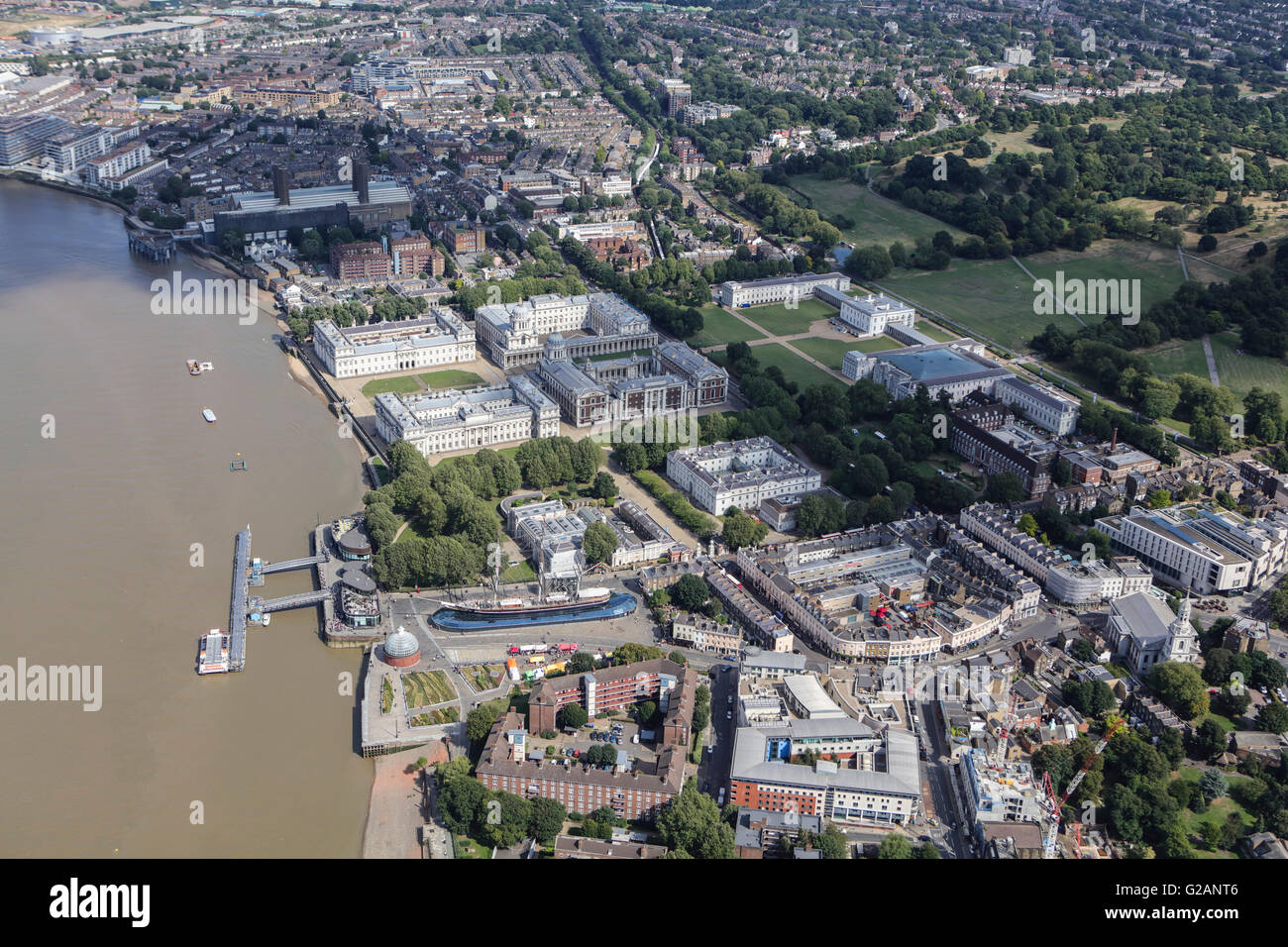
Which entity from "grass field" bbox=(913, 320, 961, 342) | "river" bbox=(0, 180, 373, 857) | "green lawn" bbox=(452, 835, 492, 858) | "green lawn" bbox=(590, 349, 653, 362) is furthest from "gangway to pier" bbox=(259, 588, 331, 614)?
"grass field" bbox=(913, 320, 961, 342)

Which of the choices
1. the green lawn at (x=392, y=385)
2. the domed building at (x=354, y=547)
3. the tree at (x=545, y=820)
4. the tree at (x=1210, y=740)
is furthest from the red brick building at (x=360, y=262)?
the tree at (x=1210, y=740)

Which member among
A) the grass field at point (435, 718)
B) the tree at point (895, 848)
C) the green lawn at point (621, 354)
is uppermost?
the green lawn at point (621, 354)

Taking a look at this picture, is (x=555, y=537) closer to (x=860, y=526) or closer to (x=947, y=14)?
(x=860, y=526)

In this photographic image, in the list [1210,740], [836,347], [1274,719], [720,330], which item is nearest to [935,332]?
[836,347]

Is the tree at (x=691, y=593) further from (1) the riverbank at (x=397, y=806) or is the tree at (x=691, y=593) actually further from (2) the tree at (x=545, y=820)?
(2) the tree at (x=545, y=820)

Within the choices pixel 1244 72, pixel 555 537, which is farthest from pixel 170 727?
pixel 1244 72
